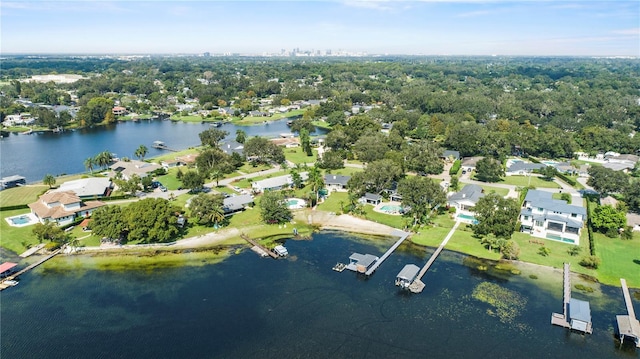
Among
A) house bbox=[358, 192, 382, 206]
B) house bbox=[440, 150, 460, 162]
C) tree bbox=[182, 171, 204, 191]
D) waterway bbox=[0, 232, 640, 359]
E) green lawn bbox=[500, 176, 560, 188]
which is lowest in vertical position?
waterway bbox=[0, 232, 640, 359]

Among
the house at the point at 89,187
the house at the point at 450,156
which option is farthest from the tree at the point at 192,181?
the house at the point at 450,156

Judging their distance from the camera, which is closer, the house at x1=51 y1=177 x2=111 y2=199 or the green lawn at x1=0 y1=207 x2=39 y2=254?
the green lawn at x1=0 y1=207 x2=39 y2=254

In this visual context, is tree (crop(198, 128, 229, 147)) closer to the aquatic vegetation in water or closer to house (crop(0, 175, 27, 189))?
house (crop(0, 175, 27, 189))


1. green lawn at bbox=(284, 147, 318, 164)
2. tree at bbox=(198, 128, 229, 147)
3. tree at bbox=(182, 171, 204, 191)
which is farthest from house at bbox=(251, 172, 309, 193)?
tree at bbox=(198, 128, 229, 147)

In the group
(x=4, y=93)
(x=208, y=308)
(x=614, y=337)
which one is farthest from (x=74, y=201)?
(x=4, y=93)

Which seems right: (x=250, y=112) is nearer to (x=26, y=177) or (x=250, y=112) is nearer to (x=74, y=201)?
(x=26, y=177)

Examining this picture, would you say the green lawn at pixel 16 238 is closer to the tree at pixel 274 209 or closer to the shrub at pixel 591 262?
the tree at pixel 274 209
